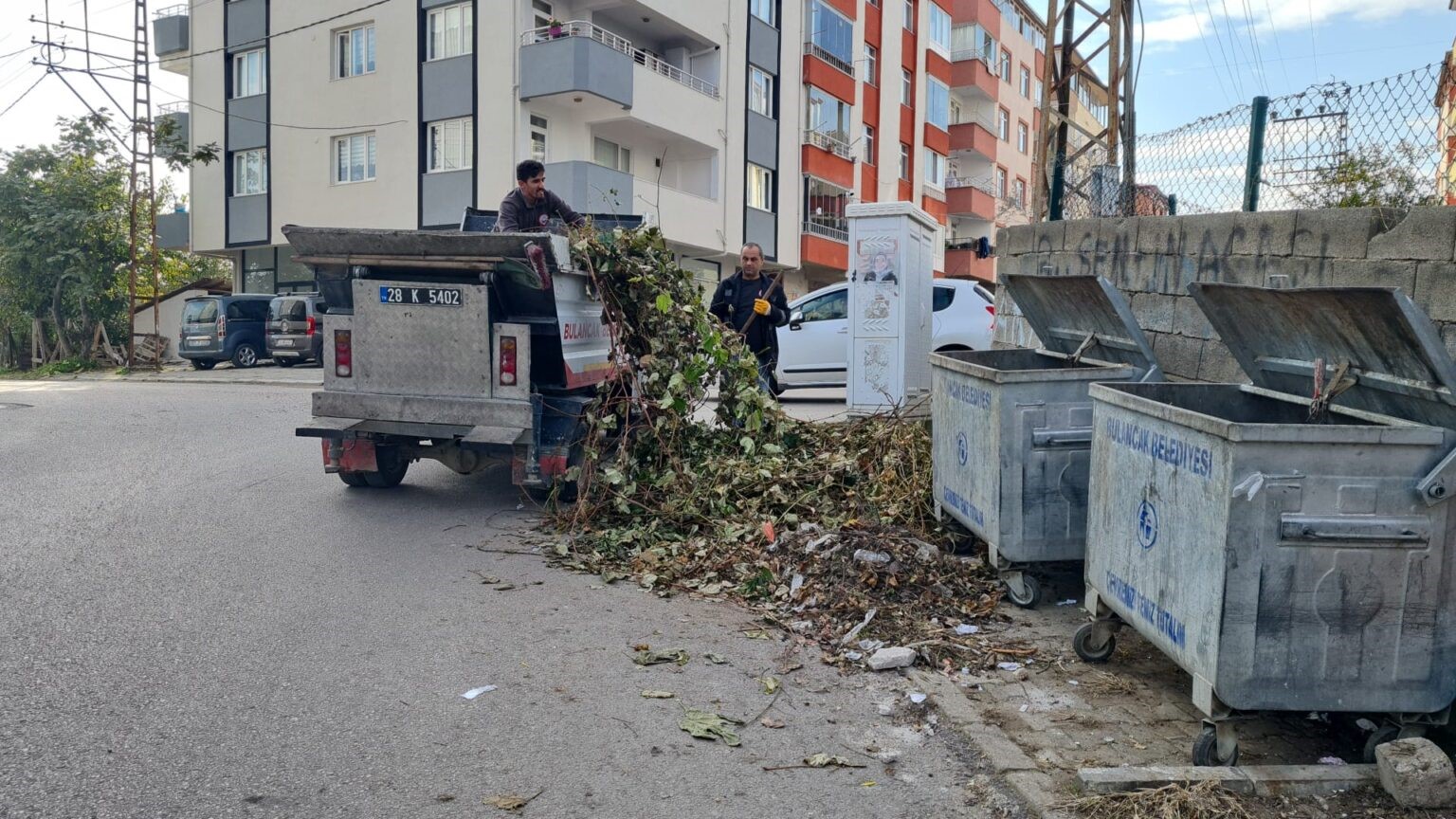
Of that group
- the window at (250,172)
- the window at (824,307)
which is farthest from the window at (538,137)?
the window at (824,307)

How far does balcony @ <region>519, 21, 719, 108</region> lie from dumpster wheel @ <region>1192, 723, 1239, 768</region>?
23.0m

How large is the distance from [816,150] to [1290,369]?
3196 centimetres

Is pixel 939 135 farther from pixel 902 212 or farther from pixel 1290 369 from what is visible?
pixel 1290 369

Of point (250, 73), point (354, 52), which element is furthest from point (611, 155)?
point (250, 73)

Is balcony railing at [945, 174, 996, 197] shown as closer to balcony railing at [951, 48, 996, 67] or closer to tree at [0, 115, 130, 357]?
balcony railing at [951, 48, 996, 67]

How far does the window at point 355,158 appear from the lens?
2850cm

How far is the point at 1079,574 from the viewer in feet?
19.5

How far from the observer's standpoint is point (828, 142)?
119 ft

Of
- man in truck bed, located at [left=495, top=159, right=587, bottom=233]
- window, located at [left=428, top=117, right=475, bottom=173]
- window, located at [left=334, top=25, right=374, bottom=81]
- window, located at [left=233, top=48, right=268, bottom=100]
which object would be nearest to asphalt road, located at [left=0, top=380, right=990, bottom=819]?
man in truck bed, located at [left=495, top=159, right=587, bottom=233]

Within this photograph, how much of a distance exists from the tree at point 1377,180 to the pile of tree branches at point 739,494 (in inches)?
110

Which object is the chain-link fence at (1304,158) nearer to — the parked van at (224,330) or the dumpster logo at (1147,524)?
the dumpster logo at (1147,524)

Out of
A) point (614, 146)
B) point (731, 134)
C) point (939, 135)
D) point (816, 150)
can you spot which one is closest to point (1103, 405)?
point (614, 146)

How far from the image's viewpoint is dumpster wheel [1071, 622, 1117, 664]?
15.5 ft

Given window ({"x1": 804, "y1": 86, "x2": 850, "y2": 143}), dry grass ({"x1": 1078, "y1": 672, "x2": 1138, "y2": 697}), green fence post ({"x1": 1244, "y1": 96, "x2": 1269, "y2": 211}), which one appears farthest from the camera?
window ({"x1": 804, "y1": 86, "x2": 850, "y2": 143})
